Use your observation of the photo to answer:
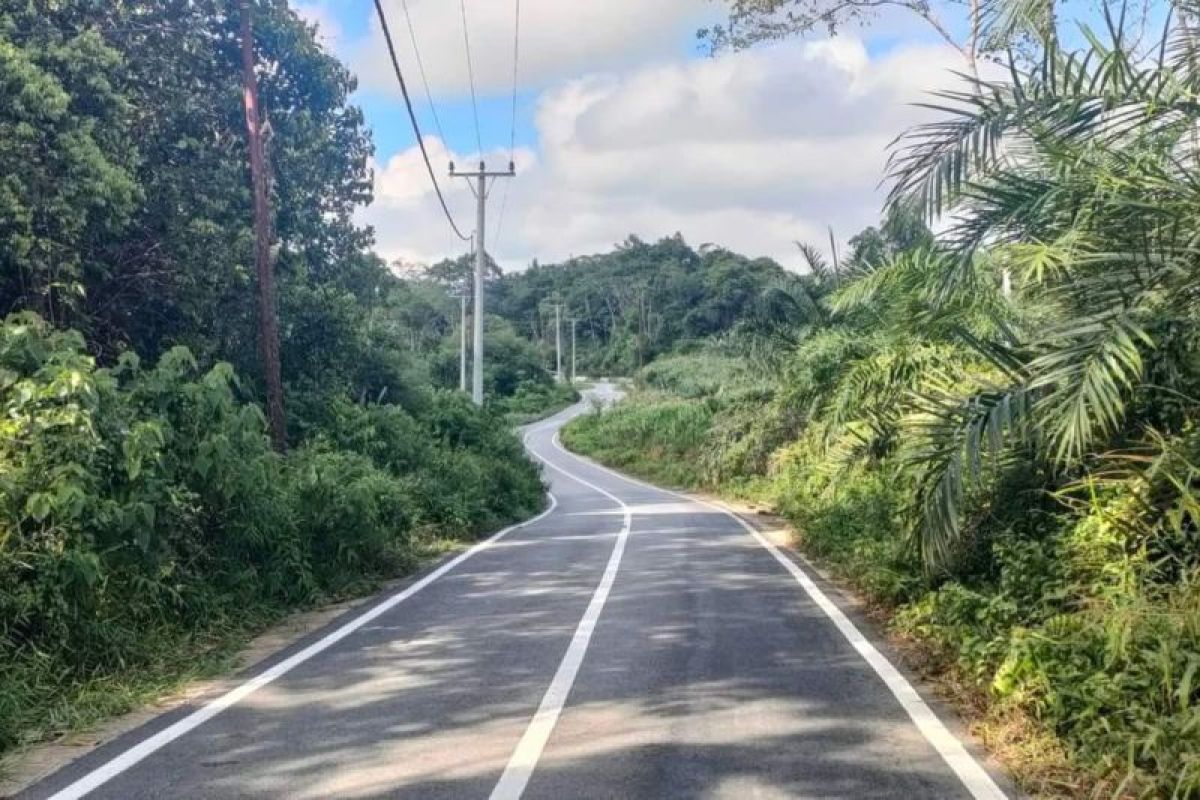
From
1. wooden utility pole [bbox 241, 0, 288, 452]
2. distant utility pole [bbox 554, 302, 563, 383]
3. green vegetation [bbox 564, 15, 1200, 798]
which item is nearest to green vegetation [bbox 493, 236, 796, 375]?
distant utility pole [bbox 554, 302, 563, 383]

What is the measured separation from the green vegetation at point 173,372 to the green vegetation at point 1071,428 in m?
5.64

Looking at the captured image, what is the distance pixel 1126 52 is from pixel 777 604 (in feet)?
19.1

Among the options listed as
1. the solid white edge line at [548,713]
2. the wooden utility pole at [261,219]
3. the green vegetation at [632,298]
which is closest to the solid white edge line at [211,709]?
the solid white edge line at [548,713]

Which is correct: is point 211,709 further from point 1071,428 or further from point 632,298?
point 632,298

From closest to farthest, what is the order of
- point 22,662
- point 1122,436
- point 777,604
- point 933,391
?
point 22,662 → point 1122,436 → point 933,391 → point 777,604

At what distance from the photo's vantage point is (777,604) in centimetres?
1073

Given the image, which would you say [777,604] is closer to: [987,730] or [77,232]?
[987,730]

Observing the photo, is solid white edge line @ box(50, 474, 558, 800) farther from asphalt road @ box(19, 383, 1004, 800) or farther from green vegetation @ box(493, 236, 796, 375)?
green vegetation @ box(493, 236, 796, 375)

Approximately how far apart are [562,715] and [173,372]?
5436 millimetres

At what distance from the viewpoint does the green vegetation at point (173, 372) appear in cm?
754

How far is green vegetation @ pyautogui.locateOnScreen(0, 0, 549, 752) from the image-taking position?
7539 millimetres

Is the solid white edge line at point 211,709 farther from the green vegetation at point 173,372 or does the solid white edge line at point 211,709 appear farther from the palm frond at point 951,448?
the palm frond at point 951,448

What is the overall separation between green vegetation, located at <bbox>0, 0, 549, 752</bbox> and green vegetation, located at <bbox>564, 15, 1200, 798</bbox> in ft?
18.5

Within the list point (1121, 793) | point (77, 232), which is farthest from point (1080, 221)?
point (77, 232)
